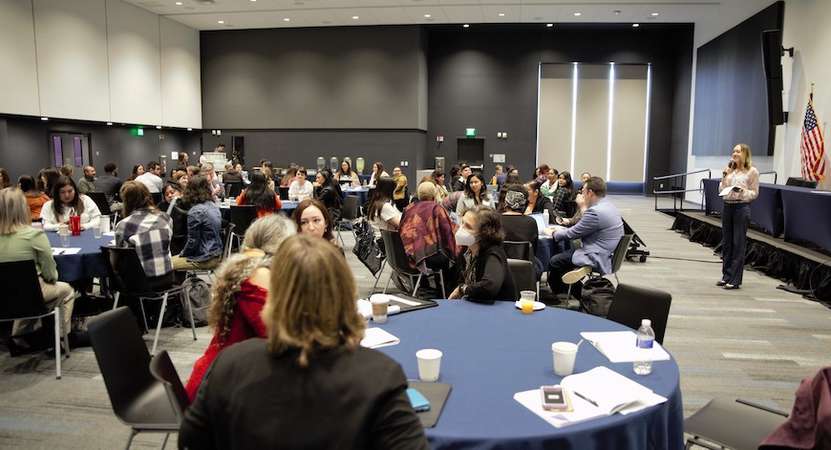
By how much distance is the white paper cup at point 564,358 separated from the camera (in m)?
2.13

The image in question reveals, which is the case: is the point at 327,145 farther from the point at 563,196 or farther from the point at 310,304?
the point at 310,304

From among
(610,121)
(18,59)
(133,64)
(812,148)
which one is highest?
(133,64)

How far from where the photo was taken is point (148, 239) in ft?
14.7

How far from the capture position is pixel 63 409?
3.54 m

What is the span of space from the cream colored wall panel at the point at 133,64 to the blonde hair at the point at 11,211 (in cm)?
1060

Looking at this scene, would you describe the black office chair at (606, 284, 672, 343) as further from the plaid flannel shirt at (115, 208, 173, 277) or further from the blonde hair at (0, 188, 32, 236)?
the blonde hair at (0, 188, 32, 236)

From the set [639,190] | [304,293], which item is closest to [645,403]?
[304,293]

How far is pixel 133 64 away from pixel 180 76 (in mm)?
2256

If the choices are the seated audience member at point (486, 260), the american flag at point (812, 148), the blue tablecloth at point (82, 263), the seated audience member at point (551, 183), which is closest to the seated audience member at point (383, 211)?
the blue tablecloth at point (82, 263)

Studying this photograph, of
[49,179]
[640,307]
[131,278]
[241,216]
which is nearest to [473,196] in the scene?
[241,216]

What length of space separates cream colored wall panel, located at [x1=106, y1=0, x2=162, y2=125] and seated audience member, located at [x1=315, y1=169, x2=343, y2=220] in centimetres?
660

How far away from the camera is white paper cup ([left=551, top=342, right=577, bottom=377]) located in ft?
6.99

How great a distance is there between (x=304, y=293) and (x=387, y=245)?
4.25 metres

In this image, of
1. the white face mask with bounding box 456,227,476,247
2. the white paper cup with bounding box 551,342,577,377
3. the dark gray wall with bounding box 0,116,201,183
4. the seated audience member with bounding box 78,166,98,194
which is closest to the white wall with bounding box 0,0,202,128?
the dark gray wall with bounding box 0,116,201,183
